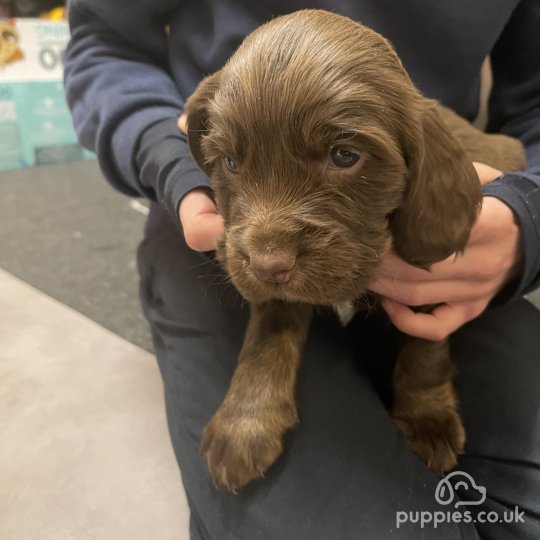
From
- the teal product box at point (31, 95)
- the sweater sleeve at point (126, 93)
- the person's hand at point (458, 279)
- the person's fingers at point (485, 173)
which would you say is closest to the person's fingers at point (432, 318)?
the person's hand at point (458, 279)

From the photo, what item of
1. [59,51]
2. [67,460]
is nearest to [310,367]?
[67,460]

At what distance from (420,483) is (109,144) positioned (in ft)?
3.42

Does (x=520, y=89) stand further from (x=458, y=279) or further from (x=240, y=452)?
(x=240, y=452)

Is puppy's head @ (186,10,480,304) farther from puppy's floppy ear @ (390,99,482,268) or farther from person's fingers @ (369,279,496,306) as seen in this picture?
person's fingers @ (369,279,496,306)

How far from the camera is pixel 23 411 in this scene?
1556mm

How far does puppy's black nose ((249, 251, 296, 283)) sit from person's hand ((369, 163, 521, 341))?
0.30 meters

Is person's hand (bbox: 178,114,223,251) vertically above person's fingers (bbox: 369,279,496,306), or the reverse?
person's hand (bbox: 178,114,223,251)

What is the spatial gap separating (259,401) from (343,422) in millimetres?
201

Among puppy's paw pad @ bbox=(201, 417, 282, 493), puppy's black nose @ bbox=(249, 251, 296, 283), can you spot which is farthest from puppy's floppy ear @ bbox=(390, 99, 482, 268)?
puppy's paw pad @ bbox=(201, 417, 282, 493)

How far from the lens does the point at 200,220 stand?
108 cm

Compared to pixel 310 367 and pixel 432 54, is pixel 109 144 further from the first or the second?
pixel 432 54

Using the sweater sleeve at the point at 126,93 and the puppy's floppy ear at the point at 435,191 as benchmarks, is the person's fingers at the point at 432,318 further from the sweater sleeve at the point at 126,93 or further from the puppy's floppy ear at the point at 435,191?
the sweater sleeve at the point at 126,93

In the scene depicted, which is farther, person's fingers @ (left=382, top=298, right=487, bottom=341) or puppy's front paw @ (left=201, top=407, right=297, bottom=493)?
person's fingers @ (left=382, top=298, right=487, bottom=341)

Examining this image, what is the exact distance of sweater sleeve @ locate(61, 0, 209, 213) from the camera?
127 cm
